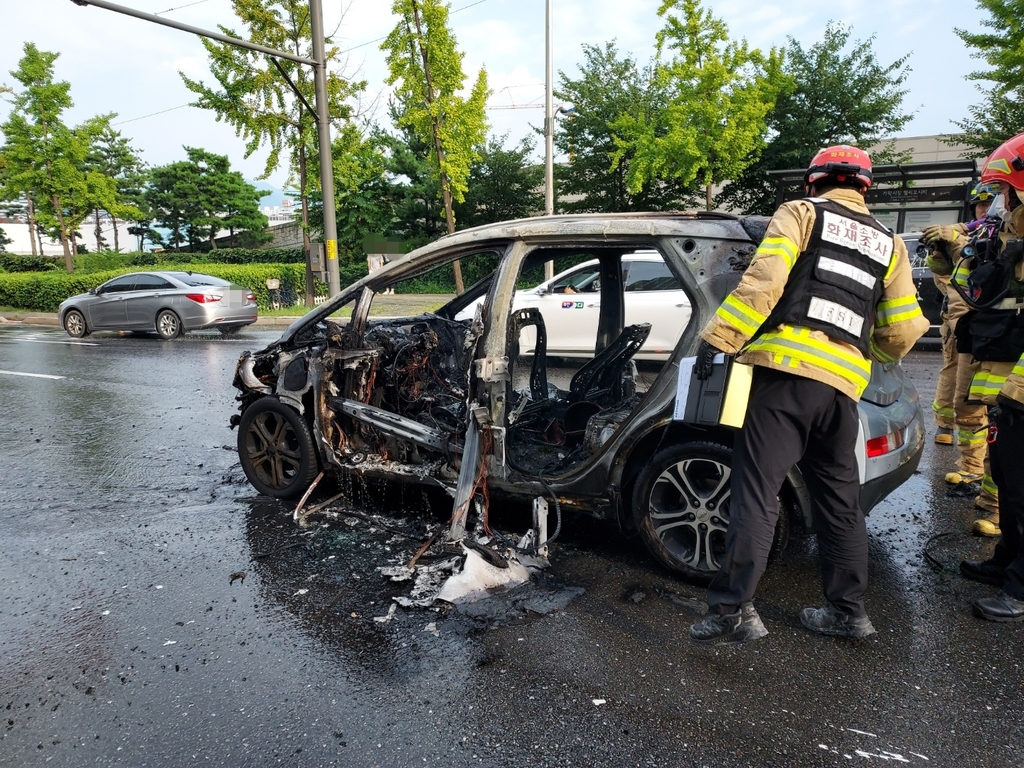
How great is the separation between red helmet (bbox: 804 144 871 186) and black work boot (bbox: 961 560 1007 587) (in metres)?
1.95

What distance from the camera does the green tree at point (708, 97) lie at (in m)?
16.7

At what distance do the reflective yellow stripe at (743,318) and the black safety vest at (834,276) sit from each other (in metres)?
0.15

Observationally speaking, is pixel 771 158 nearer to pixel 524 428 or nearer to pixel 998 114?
pixel 998 114

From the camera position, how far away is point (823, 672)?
267 cm

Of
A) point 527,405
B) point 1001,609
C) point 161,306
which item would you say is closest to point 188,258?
point 161,306

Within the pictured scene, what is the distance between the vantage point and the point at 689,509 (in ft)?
10.9

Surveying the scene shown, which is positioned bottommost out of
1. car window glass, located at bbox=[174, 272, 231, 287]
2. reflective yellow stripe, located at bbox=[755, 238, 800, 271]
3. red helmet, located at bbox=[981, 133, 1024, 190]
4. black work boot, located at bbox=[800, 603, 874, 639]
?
black work boot, located at bbox=[800, 603, 874, 639]

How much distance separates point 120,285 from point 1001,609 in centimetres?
1599

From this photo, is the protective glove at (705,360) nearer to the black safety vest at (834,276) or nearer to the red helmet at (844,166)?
the black safety vest at (834,276)

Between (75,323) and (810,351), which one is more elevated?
(810,351)

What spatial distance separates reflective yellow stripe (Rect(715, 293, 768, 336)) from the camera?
8.63 feet

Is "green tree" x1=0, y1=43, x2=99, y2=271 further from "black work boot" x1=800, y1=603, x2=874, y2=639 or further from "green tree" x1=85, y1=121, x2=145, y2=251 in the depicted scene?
"black work boot" x1=800, y1=603, x2=874, y2=639

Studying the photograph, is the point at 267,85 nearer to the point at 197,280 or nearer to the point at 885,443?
the point at 197,280

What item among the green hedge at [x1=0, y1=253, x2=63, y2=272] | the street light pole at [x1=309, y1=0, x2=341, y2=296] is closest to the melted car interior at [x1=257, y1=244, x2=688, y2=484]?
the street light pole at [x1=309, y1=0, x2=341, y2=296]
